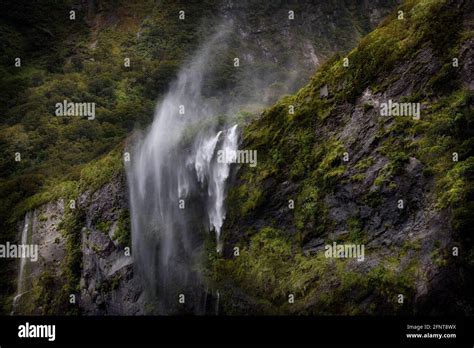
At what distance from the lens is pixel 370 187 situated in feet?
63.8

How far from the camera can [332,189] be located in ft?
68.5

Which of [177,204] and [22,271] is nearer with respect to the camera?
[177,204]

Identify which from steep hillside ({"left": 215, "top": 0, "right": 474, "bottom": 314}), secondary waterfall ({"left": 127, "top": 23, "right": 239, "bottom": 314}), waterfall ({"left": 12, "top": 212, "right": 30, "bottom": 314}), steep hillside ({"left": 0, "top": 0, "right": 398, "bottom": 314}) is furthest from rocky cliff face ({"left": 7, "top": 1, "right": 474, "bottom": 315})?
waterfall ({"left": 12, "top": 212, "right": 30, "bottom": 314})

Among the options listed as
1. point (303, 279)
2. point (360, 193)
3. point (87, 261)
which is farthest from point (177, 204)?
point (360, 193)

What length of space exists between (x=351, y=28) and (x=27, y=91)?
50059 mm

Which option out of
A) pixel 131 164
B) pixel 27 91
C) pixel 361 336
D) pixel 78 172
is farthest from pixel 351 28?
pixel 361 336

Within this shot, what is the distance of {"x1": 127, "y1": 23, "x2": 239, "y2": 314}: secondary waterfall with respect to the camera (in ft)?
85.4

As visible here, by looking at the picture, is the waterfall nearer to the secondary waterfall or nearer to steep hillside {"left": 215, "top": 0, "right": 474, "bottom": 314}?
the secondary waterfall

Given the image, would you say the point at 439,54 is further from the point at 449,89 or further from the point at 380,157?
the point at 380,157

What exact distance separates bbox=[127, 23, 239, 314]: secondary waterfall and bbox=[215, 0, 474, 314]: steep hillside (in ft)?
5.07

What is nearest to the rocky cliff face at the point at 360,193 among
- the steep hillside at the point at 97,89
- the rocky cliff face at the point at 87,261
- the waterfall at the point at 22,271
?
the rocky cliff face at the point at 87,261

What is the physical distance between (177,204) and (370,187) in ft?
41.5

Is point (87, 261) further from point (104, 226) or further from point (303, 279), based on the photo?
point (303, 279)

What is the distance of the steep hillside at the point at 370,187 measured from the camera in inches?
642
